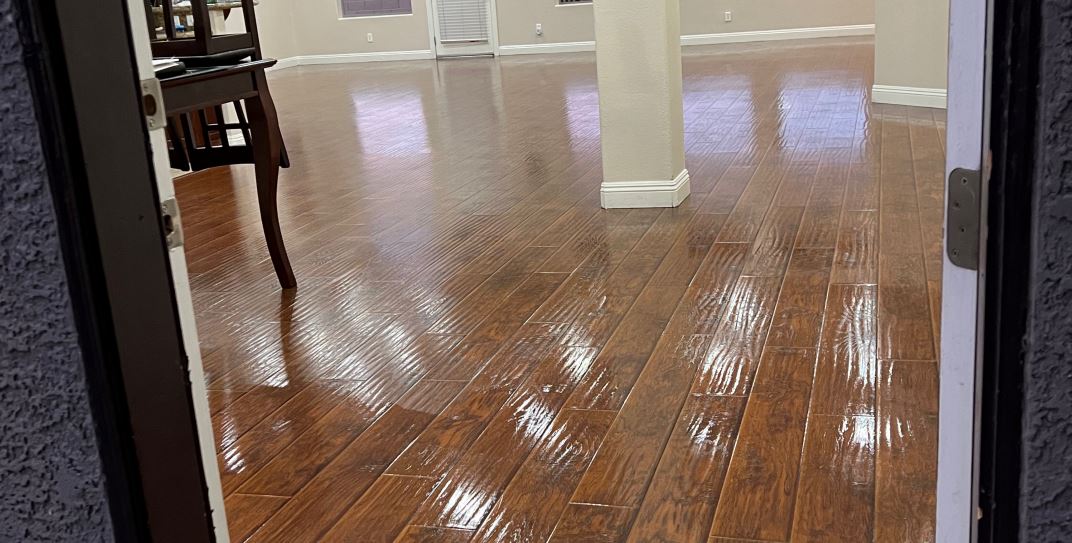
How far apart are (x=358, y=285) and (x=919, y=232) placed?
6.65 ft

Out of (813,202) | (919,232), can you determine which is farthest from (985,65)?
(813,202)

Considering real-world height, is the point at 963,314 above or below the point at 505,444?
above

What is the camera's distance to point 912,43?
6.67 m

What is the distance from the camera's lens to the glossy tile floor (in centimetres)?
205

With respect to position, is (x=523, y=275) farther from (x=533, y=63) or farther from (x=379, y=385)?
(x=533, y=63)

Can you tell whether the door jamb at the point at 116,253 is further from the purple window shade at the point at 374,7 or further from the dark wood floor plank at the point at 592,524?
the purple window shade at the point at 374,7

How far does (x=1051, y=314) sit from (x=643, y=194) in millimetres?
3836

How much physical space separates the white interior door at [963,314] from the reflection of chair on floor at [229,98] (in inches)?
105

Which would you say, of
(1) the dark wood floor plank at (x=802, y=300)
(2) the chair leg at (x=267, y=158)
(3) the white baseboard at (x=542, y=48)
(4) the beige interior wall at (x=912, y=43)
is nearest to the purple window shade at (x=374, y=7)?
(3) the white baseboard at (x=542, y=48)

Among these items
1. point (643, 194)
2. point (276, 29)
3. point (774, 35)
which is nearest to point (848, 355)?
point (643, 194)

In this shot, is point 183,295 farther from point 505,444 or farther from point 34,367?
point 505,444

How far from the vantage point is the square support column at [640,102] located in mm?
4324

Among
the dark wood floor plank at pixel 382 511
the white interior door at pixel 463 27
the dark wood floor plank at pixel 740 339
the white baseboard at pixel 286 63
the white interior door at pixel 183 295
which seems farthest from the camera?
the white baseboard at pixel 286 63

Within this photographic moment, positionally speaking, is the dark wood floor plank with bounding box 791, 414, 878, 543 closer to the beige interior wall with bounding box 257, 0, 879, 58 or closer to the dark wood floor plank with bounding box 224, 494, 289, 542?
the dark wood floor plank with bounding box 224, 494, 289, 542
